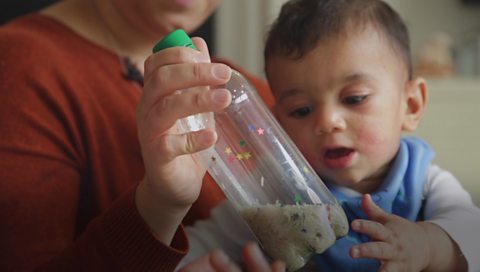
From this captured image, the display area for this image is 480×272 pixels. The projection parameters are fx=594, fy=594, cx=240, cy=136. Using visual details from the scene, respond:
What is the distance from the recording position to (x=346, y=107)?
26.0 inches

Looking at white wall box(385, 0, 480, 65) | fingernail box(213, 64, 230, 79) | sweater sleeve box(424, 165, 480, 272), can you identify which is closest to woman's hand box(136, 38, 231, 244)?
fingernail box(213, 64, 230, 79)

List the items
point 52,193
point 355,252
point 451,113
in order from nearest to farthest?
point 355,252 → point 52,193 → point 451,113

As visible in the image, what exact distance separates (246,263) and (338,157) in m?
0.17

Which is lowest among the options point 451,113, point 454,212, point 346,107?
point 451,113

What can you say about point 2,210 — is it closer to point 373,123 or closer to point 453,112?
point 373,123

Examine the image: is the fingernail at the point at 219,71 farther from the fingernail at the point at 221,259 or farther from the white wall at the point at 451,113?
the white wall at the point at 451,113

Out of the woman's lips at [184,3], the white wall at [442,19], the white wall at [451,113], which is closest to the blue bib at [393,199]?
the woman's lips at [184,3]

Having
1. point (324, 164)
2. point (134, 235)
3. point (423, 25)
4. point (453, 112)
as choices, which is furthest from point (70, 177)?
point (423, 25)

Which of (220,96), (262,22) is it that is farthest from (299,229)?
(262,22)

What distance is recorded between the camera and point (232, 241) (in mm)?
705

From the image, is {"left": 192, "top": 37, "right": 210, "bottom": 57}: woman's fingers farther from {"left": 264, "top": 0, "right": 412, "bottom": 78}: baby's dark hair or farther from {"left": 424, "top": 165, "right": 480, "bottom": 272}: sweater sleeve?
{"left": 424, "top": 165, "right": 480, "bottom": 272}: sweater sleeve

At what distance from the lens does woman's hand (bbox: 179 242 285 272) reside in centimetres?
54

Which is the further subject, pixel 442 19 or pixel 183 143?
pixel 442 19

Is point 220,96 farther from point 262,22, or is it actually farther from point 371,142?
point 262,22
